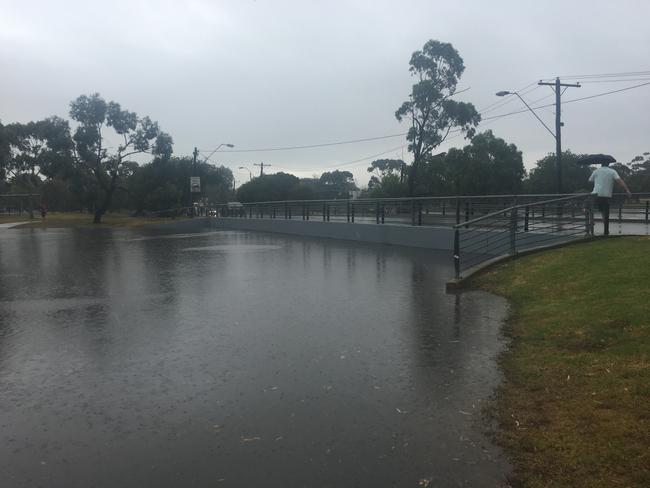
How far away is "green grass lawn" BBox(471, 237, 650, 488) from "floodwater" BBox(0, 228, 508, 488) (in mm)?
237

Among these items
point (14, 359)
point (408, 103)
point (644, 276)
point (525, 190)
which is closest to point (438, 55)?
point (408, 103)

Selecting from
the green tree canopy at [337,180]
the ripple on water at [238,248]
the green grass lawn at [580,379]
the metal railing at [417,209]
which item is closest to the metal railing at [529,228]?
the metal railing at [417,209]

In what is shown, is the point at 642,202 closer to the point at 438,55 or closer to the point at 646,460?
the point at 646,460

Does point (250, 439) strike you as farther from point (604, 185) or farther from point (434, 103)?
point (434, 103)

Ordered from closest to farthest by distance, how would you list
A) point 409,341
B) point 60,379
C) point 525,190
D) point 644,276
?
point 60,379
point 409,341
point 644,276
point 525,190

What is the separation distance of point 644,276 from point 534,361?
3.07 m

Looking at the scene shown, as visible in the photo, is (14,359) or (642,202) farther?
(642,202)

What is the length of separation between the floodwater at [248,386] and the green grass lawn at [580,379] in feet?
0.78

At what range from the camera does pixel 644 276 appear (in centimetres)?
718

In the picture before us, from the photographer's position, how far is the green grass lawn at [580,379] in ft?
10.7

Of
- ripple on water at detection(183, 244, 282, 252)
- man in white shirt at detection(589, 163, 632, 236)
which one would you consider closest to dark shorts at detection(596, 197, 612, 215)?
man in white shirt at detection(589, 163, 632, 236)

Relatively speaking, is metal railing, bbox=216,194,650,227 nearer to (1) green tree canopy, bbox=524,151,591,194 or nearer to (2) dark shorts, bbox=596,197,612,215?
(2) dark shorts, bbox=596,197,612,215

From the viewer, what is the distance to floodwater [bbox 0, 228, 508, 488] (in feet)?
11.3

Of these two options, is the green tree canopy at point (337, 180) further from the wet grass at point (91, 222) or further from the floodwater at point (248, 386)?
the floodwater at point (248, 386)
